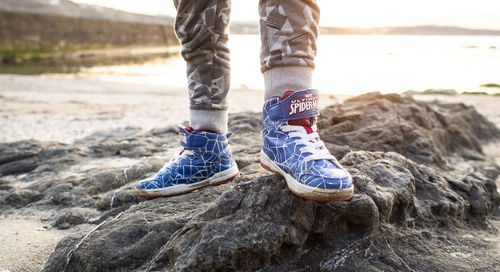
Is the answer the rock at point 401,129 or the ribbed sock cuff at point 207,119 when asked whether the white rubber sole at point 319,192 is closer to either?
the ribbed sock cuff at point 207,119

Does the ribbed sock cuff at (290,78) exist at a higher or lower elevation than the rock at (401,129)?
higher

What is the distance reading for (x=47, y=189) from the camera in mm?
2738

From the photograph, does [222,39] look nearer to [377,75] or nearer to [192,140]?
[192,140]

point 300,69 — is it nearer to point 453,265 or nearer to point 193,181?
point 193,181

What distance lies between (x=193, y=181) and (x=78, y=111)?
656 cm

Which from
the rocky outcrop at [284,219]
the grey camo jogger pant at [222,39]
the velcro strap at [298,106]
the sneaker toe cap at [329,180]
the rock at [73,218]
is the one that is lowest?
the rock at [73,218]

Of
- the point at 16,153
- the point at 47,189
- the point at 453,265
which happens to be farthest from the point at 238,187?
the point at 16,153

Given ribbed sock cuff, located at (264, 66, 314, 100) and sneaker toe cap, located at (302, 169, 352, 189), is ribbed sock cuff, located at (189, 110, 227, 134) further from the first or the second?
sneaker toe cap, located at (302, 169, 352, 189)

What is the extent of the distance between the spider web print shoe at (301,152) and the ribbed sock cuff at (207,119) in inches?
12.6

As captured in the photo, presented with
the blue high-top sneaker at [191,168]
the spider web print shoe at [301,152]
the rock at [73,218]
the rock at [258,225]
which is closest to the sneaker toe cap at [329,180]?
the spider web print shoe at [301,152]

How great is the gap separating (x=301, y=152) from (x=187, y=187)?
0.71m

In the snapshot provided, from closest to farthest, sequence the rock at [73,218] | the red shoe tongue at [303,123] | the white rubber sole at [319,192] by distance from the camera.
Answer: the white rubber sole at [319,192], the red shoe tongue at [303,123], the rock at [73,218]

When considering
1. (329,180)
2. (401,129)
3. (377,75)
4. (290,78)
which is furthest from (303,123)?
(377,75)

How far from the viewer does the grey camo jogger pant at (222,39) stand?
153cm
